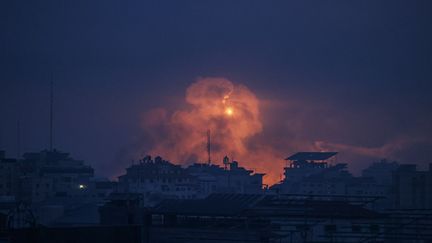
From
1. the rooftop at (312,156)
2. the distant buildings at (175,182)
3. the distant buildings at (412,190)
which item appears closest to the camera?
the distant buildings at (412,190)

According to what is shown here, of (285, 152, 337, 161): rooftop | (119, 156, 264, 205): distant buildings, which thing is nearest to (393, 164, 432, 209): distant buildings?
(119, 156, 264, 205): distant buildings

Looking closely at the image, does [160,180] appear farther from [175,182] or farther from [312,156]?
[312,156]

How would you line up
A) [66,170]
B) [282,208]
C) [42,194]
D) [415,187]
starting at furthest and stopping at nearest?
1. [66,170]
2. [42,194]
3. [415,187]
4. [282,208]

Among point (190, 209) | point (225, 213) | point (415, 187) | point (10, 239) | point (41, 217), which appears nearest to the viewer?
point (10, 239)

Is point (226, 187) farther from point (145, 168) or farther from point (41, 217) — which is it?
point (41, 217)

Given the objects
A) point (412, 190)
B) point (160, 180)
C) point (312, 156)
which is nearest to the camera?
point (412, 190)

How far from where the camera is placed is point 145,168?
77375 millimetres

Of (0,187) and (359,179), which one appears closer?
(0,187)

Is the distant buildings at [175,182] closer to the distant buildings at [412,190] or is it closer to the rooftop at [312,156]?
the rooftop at [312,156]

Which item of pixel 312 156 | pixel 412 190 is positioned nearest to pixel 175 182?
pixel 312 156

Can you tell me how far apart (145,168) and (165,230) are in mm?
48797

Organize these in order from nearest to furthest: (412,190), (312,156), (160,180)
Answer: (412,190) → (160,180) → (312,156)

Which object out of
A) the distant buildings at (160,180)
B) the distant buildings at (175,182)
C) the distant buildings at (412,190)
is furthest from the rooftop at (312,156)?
the distant buildings at (412,190)

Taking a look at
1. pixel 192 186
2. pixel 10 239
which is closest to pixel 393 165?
pixel 192 186
